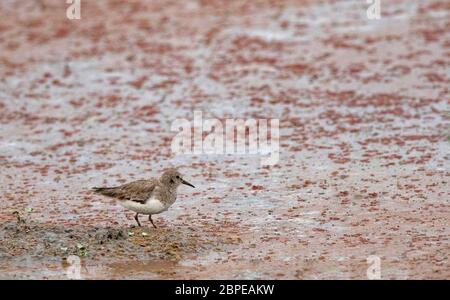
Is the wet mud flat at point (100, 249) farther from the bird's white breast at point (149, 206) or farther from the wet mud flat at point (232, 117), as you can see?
the bird's white breast at point (149, 206)

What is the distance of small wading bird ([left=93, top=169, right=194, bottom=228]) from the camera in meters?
12.5

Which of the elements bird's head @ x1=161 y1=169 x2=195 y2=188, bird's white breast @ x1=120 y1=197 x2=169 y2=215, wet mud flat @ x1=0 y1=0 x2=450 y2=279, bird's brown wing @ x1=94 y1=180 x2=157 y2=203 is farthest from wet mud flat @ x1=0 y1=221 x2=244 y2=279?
bird's head @ x1=161 y1=169 x2=195 y2=188

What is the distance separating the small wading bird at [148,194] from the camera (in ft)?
41.0

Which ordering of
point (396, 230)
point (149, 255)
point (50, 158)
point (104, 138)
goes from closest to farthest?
point (149, 255)
point (396, 230)
point (50, 158)
point (104, 138)

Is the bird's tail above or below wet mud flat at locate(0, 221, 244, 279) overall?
above

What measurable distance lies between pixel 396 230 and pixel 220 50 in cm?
1360

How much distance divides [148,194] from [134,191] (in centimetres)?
23

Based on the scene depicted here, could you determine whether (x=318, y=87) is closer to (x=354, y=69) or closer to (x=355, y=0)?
(x=354, y=69)

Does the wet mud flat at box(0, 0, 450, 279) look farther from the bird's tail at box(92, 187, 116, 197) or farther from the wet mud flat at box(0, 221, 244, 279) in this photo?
the bird's tail at box(92, 187, 116, 197)

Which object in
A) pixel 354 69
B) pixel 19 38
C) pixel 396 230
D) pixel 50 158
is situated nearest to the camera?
pixel 396 230

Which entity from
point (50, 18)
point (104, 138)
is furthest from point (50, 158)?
point (50, 18)

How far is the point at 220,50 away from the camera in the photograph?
25.5 meters
